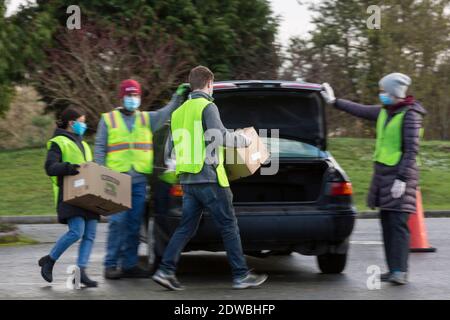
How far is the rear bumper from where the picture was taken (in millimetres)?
8688

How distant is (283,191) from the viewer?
31.0ft

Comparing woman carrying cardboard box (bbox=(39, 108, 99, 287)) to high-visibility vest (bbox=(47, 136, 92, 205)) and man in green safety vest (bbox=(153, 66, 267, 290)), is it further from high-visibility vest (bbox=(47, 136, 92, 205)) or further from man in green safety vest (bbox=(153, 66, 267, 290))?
man in green safety vest (bbox=(153, 66, 267, 290))

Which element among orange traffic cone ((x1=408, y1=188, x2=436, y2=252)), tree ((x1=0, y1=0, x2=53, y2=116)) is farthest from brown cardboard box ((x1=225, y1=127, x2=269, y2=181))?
tree ((x1=0, y1=0, x2=53, y2=116))

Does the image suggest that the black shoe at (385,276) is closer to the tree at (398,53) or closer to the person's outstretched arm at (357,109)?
the person's outstretched arm at (357,109)

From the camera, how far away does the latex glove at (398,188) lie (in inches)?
345

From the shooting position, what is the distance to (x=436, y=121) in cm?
3353

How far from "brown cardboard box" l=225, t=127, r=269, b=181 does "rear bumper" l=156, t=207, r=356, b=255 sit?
Answer: 37cm

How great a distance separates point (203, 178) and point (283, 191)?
128 centimetres

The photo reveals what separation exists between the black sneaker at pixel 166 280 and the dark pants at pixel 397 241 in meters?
1.97

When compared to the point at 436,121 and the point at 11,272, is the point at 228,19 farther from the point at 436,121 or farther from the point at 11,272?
the point at 11,272

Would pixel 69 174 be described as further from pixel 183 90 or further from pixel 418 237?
pixel 418 237

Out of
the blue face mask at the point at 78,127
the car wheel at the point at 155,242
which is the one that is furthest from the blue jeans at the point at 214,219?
the blue face mask at the point at 78,127
